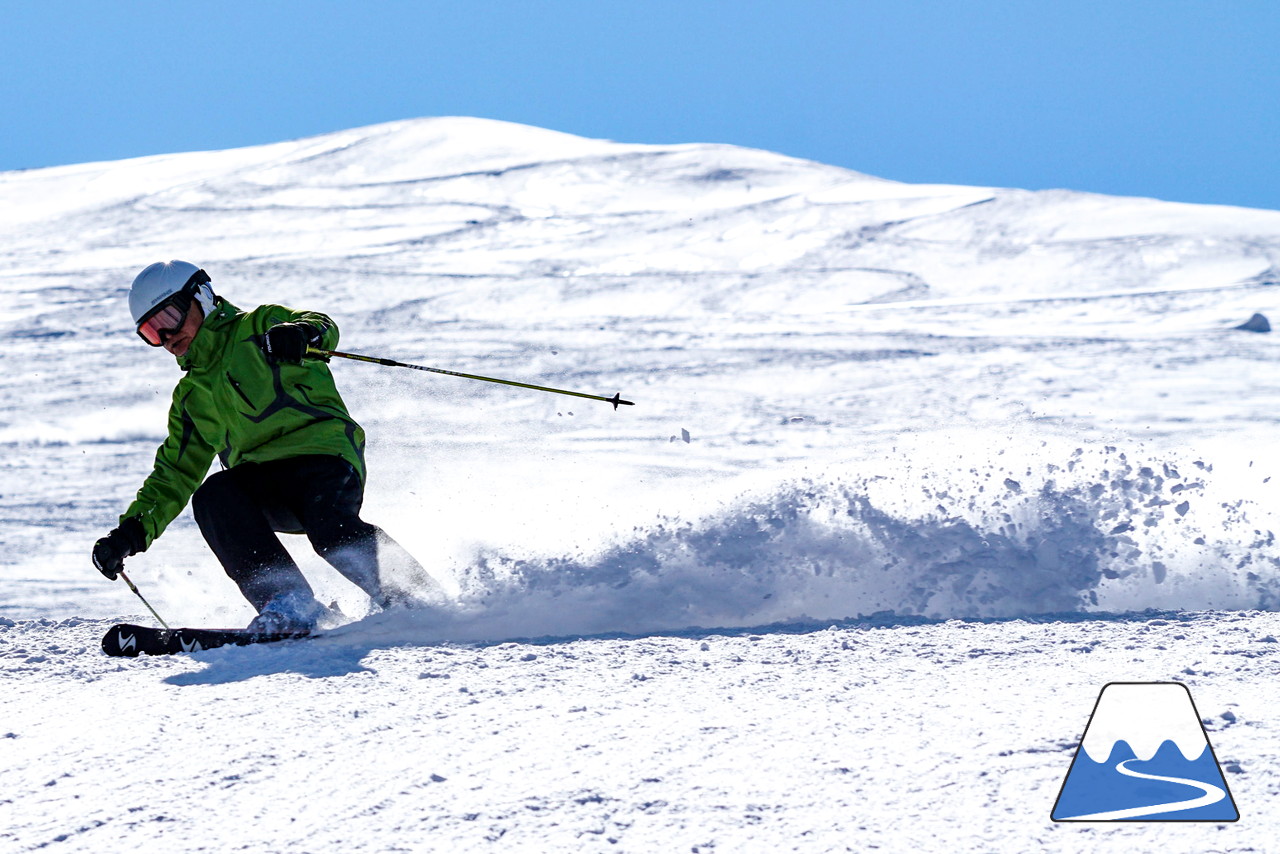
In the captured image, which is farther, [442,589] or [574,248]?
[574,248]

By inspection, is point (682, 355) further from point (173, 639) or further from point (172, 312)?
point (173, 639)

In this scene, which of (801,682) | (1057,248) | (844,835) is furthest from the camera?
(1057,248)

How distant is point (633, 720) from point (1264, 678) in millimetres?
1542

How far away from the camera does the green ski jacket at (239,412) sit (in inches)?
163

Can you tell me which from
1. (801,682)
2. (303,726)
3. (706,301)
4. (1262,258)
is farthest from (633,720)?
(1262,258)

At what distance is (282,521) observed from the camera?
166 inches

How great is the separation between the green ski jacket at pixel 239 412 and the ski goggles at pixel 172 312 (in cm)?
8

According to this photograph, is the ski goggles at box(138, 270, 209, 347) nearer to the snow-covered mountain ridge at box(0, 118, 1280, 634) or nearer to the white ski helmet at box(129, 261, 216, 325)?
the white ski helmet at box(129, 261, 216, 325)

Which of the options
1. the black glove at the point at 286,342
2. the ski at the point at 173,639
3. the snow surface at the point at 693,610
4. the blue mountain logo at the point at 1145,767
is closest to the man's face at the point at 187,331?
the black glove at the point at 286,342

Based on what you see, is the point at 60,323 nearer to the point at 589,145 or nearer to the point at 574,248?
the point at 574,248

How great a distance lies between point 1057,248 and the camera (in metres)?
18.0

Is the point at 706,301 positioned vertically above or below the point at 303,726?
above

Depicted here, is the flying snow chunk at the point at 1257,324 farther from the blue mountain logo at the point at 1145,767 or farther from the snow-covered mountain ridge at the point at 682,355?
the blue mountain logo at the point at 1145,767

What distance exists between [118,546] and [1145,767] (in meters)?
3.05
